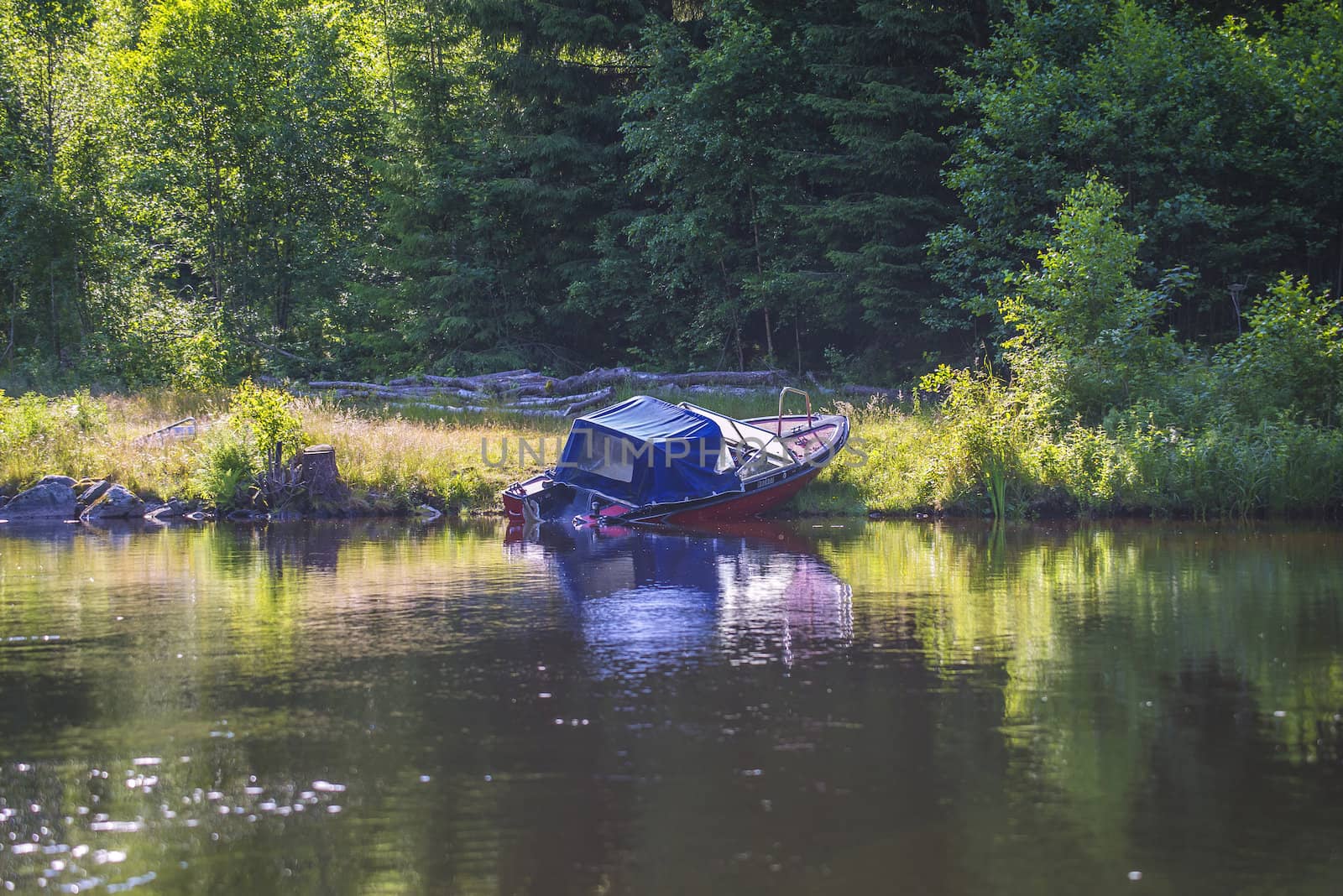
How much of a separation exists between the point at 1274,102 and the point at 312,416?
21345 millimetres

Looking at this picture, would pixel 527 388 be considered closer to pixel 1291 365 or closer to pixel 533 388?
pixel 533 388

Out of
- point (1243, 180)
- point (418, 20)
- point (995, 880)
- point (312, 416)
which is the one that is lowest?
point (995, 880)

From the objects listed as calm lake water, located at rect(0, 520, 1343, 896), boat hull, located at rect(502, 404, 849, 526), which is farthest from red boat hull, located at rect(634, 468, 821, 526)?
calm lake water, located at rect(0, 520, 1343, 896)

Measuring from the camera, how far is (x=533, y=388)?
33625 mm

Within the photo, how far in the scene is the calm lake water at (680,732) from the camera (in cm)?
692

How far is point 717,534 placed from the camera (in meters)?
22.1

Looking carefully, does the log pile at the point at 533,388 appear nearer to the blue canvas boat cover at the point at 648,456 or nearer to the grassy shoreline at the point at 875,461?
the grassy shoreline at the point at 875,461

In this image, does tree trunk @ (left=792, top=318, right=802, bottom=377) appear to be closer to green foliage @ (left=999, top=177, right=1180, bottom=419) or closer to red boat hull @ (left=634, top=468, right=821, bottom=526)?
green foliage @ (left=999, top=177, right=1180, bottom=419)

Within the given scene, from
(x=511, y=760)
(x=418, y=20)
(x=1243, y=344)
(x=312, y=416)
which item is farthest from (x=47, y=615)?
(x=418, y=20)

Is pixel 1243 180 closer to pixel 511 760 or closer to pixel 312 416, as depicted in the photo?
pixel 312 416

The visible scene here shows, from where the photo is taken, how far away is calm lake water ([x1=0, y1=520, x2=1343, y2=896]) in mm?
6918

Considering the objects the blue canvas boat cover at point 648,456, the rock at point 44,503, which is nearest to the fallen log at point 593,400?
the blue canvas boat cover at point 648,456

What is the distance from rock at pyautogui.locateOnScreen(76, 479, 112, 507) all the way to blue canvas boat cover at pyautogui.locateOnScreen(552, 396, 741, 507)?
8.96m

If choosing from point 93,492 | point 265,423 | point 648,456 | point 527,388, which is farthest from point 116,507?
point 527,388
